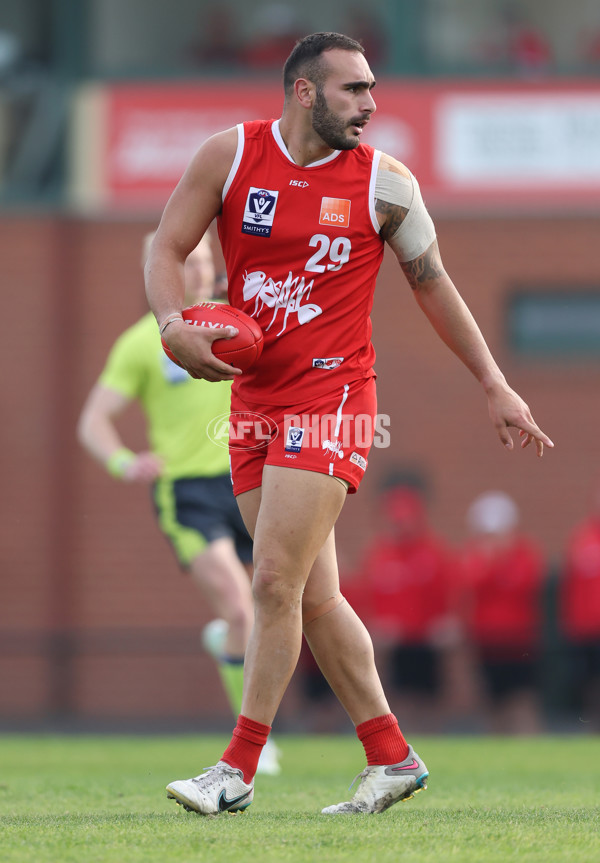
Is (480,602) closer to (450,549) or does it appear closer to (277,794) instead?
(450,549)

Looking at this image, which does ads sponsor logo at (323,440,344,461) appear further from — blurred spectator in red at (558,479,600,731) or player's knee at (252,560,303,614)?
→ blurred spectator in red at (558,479,600,731)

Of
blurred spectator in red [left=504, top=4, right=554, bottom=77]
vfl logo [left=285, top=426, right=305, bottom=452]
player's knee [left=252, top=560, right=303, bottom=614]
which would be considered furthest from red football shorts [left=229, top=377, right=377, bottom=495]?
blurred spectator in red [left=504, top=4, right=554, bottom=77]

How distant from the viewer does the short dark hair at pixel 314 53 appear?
14.8 feet

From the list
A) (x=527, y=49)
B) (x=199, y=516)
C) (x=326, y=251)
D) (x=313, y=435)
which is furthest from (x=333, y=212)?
(x=527, y=49)

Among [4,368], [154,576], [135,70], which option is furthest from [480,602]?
[135,70]

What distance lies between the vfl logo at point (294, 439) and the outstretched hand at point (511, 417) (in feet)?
2.09

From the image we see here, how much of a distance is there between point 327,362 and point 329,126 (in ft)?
2.46

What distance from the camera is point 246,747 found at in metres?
4.48

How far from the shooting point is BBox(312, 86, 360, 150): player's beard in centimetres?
446

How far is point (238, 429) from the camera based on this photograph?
15.3ft

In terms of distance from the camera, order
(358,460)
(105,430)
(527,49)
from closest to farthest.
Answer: (358,460)
(105,430)
(527,49)

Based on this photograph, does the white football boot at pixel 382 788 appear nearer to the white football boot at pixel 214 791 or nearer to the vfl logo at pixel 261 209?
the white football boot at pixel 214 791

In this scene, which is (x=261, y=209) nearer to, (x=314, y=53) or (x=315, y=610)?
(x=314, y=53)

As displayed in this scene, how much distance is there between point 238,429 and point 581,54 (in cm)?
1197
